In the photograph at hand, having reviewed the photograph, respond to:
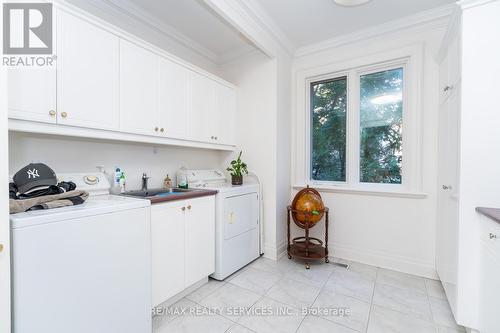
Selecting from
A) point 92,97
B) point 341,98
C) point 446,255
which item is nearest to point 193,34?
point 92,97

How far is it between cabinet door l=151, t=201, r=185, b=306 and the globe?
135 cm

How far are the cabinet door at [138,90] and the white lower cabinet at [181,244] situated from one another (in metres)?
0.74

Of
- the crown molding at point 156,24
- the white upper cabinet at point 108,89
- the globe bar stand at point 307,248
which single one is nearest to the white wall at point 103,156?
the white upper cabinet at point 108,89

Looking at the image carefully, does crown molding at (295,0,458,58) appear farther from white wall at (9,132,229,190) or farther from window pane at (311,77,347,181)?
white wall at (9,132,229,190)

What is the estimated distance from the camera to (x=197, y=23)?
8.30ft

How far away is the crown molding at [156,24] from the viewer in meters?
2.13

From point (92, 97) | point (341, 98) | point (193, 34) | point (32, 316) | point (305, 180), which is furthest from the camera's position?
point (305, 180)

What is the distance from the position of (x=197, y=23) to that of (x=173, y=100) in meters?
0.99

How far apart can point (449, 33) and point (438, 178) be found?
1307mm

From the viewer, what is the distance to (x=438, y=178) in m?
2.29

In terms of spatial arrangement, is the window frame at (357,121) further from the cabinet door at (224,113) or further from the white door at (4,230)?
the white door at (4,230)

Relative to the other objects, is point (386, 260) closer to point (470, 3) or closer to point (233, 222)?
point (233, 222)

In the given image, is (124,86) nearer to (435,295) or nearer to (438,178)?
(438,178)

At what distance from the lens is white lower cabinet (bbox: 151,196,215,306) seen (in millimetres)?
Result: 1770
